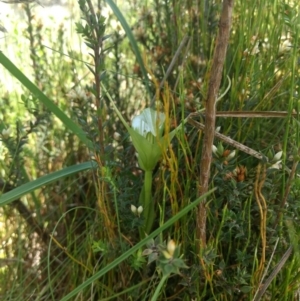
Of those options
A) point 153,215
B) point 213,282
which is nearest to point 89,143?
point 153,215

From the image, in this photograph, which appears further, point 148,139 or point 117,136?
point 117,136

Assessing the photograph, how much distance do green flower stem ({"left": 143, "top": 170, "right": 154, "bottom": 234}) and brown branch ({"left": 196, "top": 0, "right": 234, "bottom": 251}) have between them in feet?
0.31

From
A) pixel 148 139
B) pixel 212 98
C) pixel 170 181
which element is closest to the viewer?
pixel 212 98

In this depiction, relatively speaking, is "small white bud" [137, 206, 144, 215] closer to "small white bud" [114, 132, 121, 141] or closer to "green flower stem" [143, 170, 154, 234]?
"green flower stem" [143, 170, 154, 234]

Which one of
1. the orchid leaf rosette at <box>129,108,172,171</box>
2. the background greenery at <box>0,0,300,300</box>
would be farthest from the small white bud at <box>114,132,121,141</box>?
the orchid leaf rosette at <box>129,108,172,171</box>

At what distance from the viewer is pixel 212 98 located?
21.3 inches

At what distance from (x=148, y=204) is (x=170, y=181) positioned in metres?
0.07

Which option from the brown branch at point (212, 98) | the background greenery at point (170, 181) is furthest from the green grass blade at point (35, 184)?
the brown branch at point (212, 98)

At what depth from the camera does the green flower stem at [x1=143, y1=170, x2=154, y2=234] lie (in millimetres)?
684

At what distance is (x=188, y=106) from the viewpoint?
77 cm

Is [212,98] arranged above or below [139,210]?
above

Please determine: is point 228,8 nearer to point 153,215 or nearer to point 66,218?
point 153,215

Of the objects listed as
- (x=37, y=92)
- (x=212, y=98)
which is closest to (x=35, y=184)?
(x=37, y=92)

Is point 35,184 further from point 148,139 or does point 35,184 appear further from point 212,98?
point 212,98
